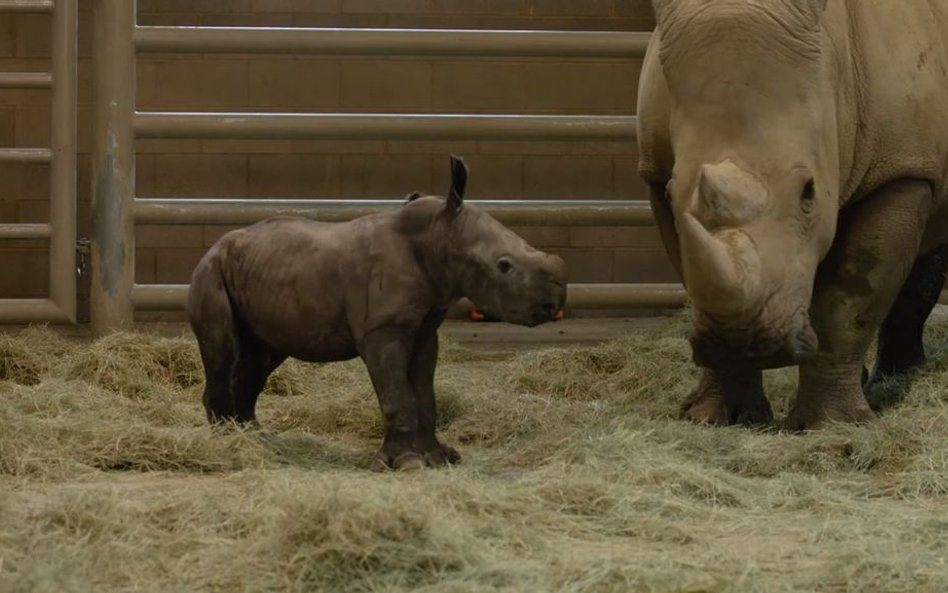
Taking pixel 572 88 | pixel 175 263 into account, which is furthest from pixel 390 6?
pixel 175 263

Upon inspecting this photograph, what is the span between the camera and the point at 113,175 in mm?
→ 7637

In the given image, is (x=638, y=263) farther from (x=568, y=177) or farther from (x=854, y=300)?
(x=854, y=300)

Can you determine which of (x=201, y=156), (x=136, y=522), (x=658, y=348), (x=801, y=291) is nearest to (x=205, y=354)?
(x=136, y=522)

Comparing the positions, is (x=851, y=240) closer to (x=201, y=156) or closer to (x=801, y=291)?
(x=801, y=291)

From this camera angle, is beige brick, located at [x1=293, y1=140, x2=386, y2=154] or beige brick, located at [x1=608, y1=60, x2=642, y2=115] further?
beige brick, located at [x1=608, y1=60, x2=642, y2=115]

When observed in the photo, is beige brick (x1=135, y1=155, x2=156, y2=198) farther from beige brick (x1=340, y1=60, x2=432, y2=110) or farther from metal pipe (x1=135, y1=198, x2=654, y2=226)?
metal pipe (x1=135, y1=198, x2=654, y2=226)

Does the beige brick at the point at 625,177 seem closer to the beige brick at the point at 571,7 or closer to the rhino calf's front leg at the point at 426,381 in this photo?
the beige brick at the point at 571,7

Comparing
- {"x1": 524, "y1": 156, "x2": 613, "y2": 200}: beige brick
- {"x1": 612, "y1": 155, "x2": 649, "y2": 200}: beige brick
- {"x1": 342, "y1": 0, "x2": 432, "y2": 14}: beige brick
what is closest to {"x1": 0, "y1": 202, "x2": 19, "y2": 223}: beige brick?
{"x1": 342, "y1": 0, "x2": 432, "y2": 14}: beige brick

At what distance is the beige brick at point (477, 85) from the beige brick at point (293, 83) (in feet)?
2.17

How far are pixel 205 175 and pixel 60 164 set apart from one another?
10.5 feet

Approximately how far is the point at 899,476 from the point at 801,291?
1.89ft

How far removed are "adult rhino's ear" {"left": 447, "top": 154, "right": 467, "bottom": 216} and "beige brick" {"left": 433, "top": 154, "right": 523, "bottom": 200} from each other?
6.22 m

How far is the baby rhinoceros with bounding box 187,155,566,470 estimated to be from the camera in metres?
4.73

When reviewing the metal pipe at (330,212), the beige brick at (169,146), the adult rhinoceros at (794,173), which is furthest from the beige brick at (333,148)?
the adult rhinoceros at (794,173)
